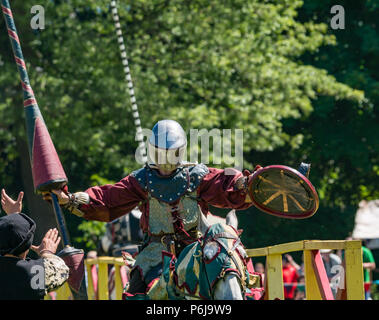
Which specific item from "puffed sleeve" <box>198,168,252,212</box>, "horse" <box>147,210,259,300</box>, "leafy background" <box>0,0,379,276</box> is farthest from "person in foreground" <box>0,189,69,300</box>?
"leafy background" <box>0,0,379,276</box>

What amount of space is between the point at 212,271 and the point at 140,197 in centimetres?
154

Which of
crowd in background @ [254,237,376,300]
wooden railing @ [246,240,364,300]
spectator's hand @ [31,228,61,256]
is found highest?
spectator's hand @ [31,228,61,256]

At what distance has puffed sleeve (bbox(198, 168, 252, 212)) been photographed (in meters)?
5.51

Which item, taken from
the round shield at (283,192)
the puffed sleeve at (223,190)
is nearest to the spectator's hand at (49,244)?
the puffed sleeve at (223,190)

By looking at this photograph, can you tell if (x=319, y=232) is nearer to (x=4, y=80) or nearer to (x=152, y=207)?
(x=4, y=80)

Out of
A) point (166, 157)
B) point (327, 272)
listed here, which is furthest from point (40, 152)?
point (327, 272)

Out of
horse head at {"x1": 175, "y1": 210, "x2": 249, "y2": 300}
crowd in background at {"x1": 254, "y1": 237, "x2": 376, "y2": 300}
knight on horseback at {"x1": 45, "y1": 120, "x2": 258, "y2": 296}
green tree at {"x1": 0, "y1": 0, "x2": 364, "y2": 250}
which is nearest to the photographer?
horse head at {"x1": 175, "y1": 210, "x2": 249, "y2": 300}

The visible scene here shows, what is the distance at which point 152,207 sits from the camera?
18.0ft

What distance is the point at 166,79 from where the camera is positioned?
1502 centimetres

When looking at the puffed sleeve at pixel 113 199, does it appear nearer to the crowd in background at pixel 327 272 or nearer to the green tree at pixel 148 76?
the crowd in background at pixel 327 272

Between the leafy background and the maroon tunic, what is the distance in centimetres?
804

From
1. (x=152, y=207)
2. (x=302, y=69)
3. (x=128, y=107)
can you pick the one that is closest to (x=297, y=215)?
(x=152, y=207)

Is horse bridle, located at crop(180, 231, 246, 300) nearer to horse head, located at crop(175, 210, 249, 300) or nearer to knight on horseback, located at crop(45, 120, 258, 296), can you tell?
horse head, located at crop(175, 210, 249, 300)

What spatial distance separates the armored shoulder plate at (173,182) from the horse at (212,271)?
2.67ft
